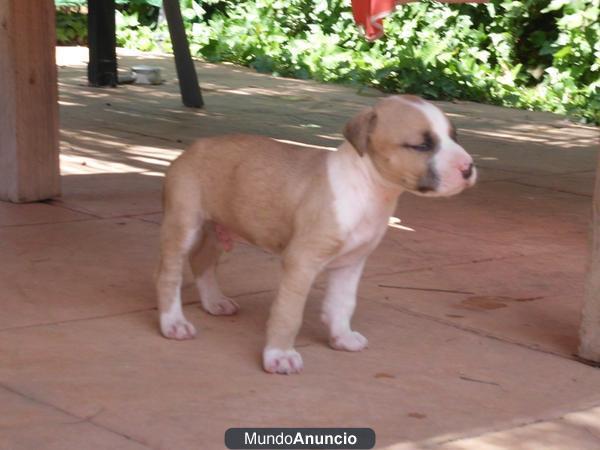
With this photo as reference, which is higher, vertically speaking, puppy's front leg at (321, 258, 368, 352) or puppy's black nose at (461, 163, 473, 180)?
puppy's black nose at (461, 163, 473, 180)

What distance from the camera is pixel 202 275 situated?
15.1 ft

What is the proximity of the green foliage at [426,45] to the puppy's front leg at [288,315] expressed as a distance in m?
8.13

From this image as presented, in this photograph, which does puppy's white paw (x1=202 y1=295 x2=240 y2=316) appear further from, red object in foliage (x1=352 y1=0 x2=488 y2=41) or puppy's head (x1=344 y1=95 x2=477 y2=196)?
red object in foliage (x1=352 y1=0 x2=488 y2=41)

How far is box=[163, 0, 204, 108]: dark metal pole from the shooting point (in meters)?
10.6

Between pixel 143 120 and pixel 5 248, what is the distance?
184 inches

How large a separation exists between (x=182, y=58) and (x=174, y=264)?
6705mm

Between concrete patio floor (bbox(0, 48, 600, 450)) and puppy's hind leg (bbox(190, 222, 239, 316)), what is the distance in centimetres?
7

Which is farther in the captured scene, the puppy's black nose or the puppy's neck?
the puppy's neck

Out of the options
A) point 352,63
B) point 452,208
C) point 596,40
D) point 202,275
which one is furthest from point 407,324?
point 352,63

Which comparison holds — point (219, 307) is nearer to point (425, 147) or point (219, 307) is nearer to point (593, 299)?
point (425, 147)

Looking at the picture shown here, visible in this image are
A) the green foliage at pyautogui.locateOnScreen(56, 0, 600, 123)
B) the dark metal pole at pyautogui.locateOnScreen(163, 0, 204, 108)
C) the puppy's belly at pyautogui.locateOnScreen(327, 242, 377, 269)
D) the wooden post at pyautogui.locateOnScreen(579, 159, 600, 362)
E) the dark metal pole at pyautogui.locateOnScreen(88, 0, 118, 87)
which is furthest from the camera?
the green foliage at pyautogui.locateOnScreen(56, 0, 600, 123)

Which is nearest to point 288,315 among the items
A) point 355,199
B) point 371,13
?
point 355,199

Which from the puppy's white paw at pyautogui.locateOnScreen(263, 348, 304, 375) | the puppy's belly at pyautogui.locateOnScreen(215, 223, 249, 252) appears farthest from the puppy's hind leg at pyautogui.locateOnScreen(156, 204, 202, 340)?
the puppy's white paw at pyautogui.locateOnScreen(263, 348, 304, 375)

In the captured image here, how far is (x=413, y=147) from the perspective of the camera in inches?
149
